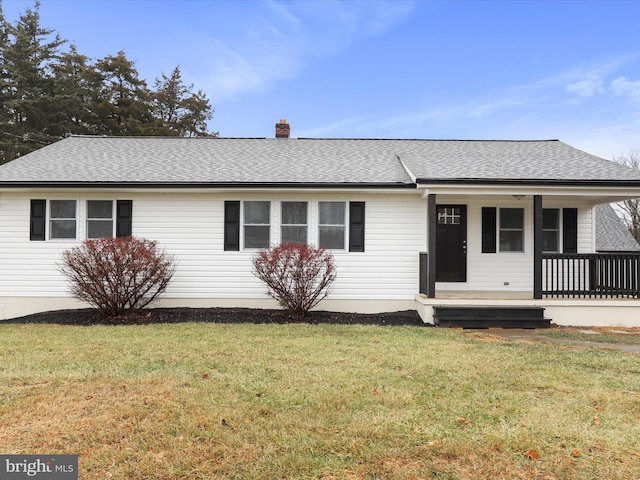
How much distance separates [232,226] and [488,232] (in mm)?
6679

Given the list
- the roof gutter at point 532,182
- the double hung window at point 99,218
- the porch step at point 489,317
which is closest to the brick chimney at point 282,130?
the double hung window at point 99,218

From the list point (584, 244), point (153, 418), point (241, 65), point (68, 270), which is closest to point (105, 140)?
point (68, 270)

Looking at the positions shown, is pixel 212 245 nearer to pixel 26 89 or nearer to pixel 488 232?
pixel 488 232

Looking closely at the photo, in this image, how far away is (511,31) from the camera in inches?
619

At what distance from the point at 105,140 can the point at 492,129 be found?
118 ft

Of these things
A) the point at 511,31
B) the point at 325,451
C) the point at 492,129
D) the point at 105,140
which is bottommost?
the point at 325,451

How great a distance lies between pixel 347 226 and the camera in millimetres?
10031

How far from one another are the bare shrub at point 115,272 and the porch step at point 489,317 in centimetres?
618

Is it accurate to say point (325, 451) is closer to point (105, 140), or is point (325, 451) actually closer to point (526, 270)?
point (526, 270)

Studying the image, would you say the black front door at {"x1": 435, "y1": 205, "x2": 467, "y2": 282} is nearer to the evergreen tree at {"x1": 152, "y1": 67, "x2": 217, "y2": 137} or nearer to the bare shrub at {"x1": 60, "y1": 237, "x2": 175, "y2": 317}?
the bare shrub at {"x1": 60, "y1": 237, "x2": 175, "y2": 317}

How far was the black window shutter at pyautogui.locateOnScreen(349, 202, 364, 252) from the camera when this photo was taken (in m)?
10.0

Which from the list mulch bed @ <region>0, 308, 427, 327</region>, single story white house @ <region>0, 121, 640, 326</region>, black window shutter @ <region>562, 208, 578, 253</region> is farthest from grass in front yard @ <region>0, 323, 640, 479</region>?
black window shutter @ <region>562, 208, 578, 253</region>

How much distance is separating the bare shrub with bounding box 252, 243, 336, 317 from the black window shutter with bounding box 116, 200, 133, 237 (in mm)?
3307

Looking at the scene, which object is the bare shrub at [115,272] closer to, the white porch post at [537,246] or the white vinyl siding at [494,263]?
the white vinyl siding at [494,263]
